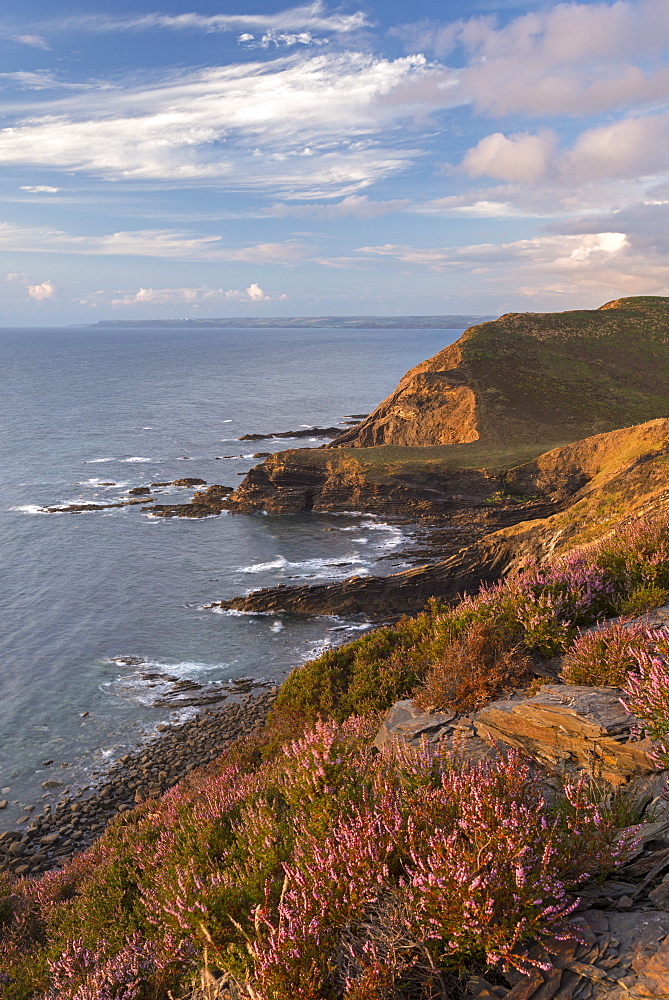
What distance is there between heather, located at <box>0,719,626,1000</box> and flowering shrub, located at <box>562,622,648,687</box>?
72.6 inches

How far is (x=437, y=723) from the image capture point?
24.2 ft

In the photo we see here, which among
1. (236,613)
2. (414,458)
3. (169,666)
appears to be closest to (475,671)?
(169,666)

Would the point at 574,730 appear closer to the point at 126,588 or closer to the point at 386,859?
the point at 386,859

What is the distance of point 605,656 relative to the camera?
6746 millimetres

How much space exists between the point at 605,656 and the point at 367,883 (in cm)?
390

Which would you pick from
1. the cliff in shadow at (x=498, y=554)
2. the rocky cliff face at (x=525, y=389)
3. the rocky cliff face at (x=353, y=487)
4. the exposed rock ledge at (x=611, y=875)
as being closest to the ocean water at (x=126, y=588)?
the cliff in shadow at (x=498, y=554)

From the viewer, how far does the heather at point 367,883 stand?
3730mm

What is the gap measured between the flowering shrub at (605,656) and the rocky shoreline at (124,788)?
17.2m

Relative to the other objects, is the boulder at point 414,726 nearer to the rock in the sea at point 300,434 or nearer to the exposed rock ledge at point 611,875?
the exposed rock ledge at point 611,875

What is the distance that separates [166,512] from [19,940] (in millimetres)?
49001

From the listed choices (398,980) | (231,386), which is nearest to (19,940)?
(398,980)

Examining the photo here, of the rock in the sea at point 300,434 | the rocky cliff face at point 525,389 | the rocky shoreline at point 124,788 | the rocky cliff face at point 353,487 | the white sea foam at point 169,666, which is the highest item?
the rocky cliff face at point 525,389

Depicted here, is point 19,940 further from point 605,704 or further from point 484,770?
point 605,704

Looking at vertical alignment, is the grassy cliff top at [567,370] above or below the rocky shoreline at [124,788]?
above
